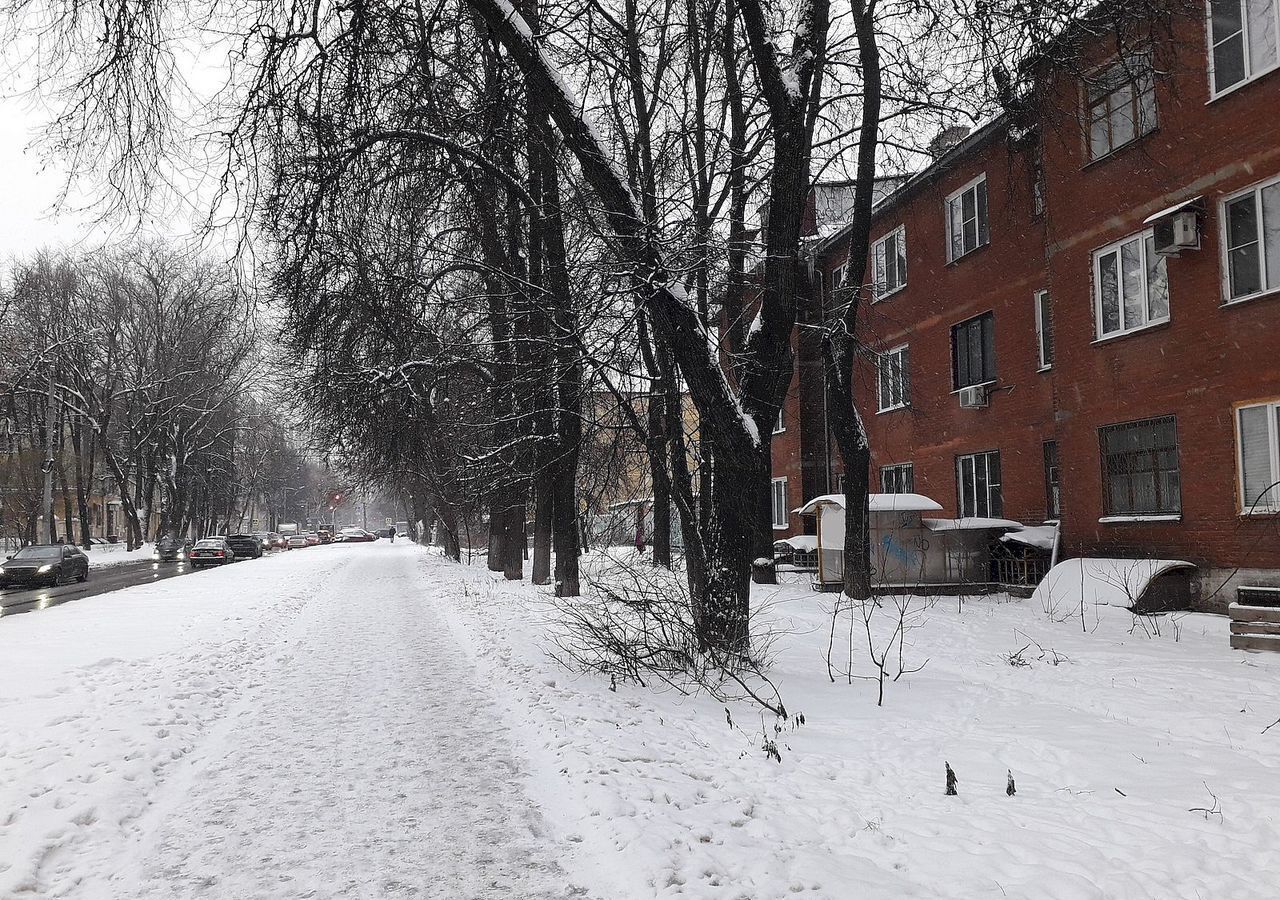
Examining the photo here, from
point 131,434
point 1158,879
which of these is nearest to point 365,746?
point 1158,879

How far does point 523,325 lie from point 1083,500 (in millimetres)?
10675

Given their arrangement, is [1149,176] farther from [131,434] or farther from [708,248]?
[131,434]

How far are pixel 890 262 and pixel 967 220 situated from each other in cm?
399

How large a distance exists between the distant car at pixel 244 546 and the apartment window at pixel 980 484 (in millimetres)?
40763

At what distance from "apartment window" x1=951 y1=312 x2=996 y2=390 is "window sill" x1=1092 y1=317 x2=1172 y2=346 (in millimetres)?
4287

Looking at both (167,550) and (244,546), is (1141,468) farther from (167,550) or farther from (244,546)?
(244,546)

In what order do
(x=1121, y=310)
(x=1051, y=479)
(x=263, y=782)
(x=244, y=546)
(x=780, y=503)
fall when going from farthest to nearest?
(x=244, y=546) < (x=780, y=503) < (x=1051, y=479) < (x=1121, y=310) < (x=263, y=782)

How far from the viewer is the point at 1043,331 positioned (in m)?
18.4

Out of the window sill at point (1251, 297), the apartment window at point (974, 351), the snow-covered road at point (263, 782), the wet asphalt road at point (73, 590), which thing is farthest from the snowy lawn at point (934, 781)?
the wet asphalt road at point (73, 590)

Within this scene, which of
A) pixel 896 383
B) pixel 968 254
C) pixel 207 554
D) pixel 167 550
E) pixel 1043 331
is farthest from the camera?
pixel 167 550

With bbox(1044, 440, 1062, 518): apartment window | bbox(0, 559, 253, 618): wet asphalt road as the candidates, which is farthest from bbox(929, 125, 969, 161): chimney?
bbox(0, 559, 253, 618): wet asphalt road

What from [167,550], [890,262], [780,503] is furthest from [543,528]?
[167,550]

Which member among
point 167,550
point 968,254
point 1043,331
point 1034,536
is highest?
point 968,254

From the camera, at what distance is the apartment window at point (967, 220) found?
2000 cm
